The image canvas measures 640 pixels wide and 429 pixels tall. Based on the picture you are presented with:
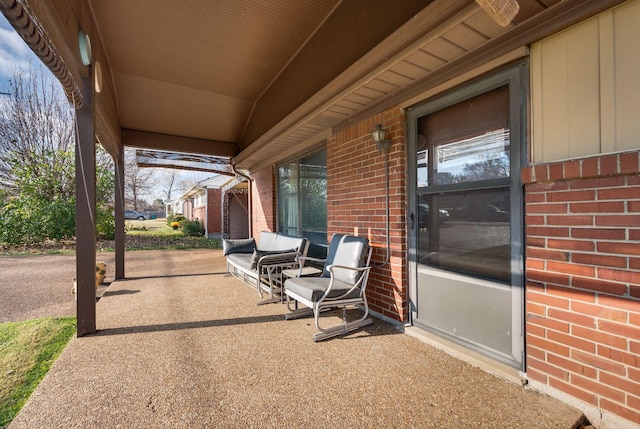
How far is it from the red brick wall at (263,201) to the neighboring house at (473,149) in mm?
2305

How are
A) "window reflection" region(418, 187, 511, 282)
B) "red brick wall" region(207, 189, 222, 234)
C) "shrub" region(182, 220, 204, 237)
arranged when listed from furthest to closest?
"red brick wall" region(207, 189, 222, 234) < "shrub" region(182, 220, 204, 237) < "window reflection" region(418, 187, 511, 282)

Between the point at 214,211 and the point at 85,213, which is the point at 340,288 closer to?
the point at 85,213

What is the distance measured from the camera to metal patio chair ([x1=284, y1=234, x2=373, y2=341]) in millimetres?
2879

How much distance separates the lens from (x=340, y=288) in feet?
9.89

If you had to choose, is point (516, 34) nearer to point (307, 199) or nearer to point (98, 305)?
point (307, 199)

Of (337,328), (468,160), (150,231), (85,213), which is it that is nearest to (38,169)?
(150,231)

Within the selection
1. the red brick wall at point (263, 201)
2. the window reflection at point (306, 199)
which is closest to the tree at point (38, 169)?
the red brick wall at point (263, 201)

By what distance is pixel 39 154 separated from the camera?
1138 cm

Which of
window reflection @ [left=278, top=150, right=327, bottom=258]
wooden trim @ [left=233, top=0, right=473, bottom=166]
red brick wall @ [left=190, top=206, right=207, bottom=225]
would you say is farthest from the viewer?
red brick wall @ [left=190, top=206, right=207, bottom=225]

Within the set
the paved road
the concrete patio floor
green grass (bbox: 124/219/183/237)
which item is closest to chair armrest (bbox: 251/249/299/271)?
the concrete patio floor

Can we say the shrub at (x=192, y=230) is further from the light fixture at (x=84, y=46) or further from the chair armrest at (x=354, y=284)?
the chair armrest at (x=354, y=284)

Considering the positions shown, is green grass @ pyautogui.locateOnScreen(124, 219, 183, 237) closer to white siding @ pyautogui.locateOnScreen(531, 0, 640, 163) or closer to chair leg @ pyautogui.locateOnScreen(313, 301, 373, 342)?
chair leg @ pyautogui.locateOnScreen(313, 301, 373, 342)

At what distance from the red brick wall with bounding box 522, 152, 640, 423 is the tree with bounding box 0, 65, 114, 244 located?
11403 millimetres

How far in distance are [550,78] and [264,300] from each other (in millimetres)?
3731
